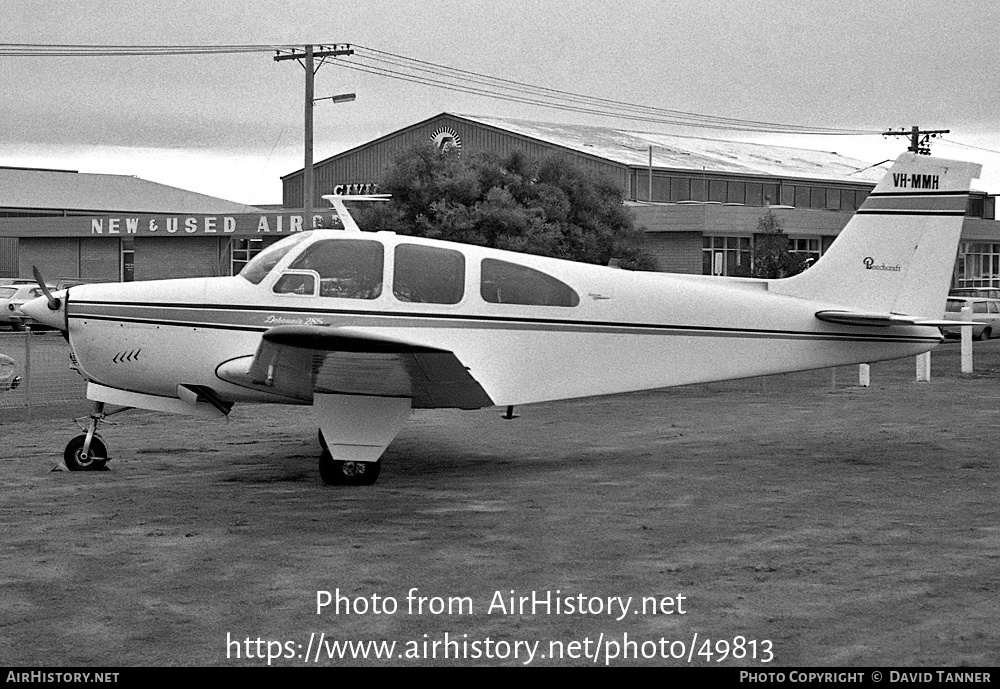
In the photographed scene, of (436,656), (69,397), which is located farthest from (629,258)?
(436,656)

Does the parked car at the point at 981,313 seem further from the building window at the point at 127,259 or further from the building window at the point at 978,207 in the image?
the building window at the point at 978,207

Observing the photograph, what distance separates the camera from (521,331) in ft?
35.9

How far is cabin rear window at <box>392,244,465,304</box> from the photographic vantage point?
419 inches

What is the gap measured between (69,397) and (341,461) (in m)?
10.1

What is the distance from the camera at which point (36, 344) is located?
3472 centimetres

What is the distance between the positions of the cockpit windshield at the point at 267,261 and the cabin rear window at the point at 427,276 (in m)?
0.91

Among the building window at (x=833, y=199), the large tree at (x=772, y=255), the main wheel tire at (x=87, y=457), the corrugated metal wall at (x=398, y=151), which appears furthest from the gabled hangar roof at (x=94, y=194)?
the main wheel tire at (x=87, y=457)

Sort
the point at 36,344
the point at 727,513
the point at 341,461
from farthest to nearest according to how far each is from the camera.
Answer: the point at 36,344, the point at 341,461, the point at 727,513

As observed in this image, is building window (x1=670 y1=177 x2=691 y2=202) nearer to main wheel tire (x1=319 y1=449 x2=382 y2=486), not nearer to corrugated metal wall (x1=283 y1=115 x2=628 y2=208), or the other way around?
corrugated metal wall (x1=283 y1=115 x2=628 y2=208)

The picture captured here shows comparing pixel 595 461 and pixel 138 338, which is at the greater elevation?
pixel 138 338

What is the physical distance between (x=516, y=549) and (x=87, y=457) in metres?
5.10

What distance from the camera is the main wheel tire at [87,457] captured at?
1109cm

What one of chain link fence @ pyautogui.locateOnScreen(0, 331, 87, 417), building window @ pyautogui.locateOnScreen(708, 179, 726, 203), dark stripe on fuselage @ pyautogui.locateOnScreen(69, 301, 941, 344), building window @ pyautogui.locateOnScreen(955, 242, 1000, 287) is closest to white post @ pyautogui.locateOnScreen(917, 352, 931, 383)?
dark stripe on fuselage @ pyautogui.locateOnScreen(69, 301, 941, 344)

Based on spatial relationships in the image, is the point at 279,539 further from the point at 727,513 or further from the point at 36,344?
the point at 36,344
